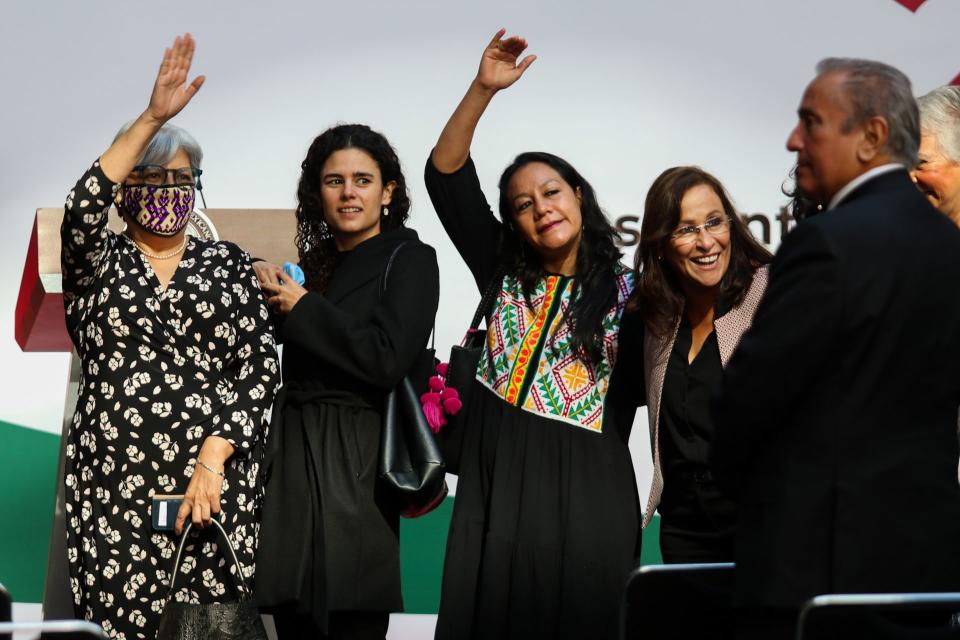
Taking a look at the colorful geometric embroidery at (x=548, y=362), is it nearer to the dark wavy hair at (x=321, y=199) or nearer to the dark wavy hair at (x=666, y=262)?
the dark wavy hair at (x=666, y=262)

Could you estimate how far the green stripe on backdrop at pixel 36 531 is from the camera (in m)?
4.80

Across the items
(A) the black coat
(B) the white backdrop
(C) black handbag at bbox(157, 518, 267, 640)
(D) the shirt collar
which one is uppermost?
(B) the white backdrop

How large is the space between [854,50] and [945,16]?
0.36 meters

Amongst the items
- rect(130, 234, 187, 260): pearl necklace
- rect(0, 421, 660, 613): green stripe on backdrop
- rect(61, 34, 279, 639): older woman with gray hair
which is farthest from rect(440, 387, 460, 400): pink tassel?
rect(0, 421, 660, 613): green stripe on backdrop

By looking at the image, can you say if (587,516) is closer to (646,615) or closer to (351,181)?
(646,615)

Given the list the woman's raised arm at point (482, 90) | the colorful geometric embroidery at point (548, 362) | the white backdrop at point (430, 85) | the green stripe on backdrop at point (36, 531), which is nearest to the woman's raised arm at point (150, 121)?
the woman's raised arm at point (482, 90)

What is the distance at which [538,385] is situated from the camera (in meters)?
2.98

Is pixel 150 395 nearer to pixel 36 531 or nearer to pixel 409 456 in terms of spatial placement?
pixel 409 456

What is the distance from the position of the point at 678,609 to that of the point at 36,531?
124 inches

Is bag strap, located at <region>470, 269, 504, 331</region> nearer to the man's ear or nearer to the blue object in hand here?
the blue object in hand

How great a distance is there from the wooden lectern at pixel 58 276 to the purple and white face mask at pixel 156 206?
0.47 metres

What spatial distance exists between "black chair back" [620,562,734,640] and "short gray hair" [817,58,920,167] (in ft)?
2.46

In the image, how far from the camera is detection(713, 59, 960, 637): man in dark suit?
1.97m

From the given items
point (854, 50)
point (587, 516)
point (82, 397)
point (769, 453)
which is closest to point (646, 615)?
point (769, 453)
